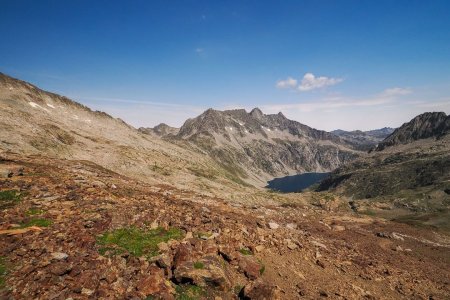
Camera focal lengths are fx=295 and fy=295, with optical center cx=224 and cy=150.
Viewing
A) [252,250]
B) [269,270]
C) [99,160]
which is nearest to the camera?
[269,270]

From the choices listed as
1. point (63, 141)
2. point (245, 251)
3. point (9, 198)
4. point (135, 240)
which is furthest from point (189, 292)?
point (63, 141)

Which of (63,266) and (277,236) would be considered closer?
(63,266)

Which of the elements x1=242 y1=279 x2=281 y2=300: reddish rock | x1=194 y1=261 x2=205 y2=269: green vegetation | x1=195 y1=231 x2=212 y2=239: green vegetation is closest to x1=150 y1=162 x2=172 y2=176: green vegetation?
x1=195 y1=231 x2=212 y2=239: green vegetation

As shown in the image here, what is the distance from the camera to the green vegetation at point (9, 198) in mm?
16775

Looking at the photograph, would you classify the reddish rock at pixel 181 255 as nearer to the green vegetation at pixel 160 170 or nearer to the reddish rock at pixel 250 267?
the reddish rock at pixel 250 267

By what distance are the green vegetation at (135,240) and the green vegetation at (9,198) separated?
658 cm

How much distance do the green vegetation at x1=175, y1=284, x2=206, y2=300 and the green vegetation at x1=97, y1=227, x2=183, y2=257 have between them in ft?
7.84

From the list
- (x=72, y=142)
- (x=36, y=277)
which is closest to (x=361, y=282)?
(x=36, y=277)

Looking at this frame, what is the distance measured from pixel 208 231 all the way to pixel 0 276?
9825 millimetres

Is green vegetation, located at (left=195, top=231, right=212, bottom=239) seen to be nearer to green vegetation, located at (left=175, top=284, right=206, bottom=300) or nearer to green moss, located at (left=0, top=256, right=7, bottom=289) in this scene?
green vegetation, located at (left=175, top=284, right=206, bottom=300)

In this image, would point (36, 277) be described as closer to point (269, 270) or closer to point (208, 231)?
point (208, 231)

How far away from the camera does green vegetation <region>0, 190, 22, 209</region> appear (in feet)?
55.0

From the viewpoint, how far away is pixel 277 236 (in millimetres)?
19766

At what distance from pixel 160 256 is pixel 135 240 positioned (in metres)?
1.90
